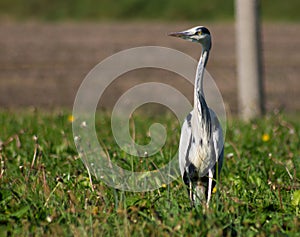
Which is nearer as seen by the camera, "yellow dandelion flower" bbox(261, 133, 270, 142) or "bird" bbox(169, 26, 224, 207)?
"bird" bbox(169, 26, 224, 207)

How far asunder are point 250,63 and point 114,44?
1450 cm

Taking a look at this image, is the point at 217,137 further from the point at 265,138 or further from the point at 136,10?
the point at 136,10

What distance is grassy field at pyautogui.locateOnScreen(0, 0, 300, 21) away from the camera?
120 ft

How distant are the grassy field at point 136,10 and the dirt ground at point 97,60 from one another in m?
5.77

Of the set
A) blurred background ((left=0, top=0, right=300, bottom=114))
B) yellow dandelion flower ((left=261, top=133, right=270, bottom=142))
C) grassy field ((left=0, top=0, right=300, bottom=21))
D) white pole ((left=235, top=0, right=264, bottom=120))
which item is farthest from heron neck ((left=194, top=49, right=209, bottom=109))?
grassy field ((left=0, top=0, right=300, bottom=21))

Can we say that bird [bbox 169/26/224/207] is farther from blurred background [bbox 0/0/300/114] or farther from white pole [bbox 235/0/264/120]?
white pole [bbox 235/0/264/120]

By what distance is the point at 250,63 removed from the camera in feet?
29.8

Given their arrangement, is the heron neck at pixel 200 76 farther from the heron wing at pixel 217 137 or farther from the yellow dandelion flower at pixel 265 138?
the yellow dandelion flower at pixel 265 138

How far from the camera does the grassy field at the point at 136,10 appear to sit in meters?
36.6

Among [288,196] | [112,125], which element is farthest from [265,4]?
[288,196]

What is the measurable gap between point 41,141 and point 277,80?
10.0 metres

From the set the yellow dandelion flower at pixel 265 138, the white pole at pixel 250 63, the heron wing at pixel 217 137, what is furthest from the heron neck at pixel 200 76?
the white pole at pixel 250 63

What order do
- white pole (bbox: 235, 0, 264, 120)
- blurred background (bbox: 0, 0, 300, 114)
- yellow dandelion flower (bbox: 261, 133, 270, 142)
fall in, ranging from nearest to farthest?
yellow dandelion flower (bbox: 261, 133, 270, 142)
white pole (bbox: 235, 0, 264, 120)
blurred background (bbox: 0, 0, 300, 114)

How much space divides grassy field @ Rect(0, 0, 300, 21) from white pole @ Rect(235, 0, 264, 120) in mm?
27193
